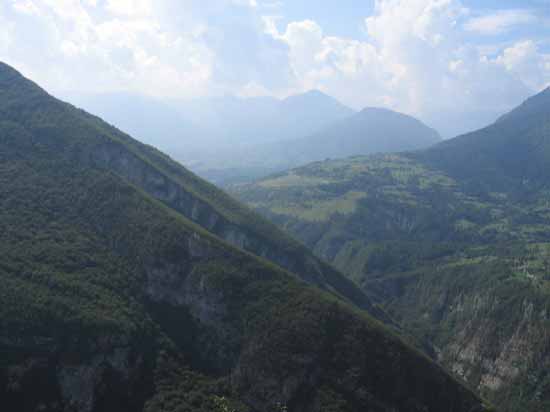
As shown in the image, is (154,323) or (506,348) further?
(506,348)

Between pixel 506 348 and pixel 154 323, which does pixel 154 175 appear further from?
pixel 506 348

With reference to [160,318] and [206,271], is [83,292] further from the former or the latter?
[206,271]

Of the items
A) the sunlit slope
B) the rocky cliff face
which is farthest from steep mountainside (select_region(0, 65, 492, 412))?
the rocky cliff face

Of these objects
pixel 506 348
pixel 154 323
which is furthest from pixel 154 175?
pixel 506 348

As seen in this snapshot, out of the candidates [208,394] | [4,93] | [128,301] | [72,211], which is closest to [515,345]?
[208,394]

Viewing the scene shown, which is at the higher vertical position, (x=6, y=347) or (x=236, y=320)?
(x=236, y=320)

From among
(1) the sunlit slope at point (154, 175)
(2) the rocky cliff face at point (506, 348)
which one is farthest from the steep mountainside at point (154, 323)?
(2) the rocky cliff face at point (506, 348)

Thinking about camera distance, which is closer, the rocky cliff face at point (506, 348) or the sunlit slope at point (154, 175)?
the sunlit slope at point (154, 175)

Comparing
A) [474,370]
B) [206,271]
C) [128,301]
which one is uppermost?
[206,271]

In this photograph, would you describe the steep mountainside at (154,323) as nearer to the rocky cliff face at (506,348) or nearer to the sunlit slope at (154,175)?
the sunlit slope at (154,175)
